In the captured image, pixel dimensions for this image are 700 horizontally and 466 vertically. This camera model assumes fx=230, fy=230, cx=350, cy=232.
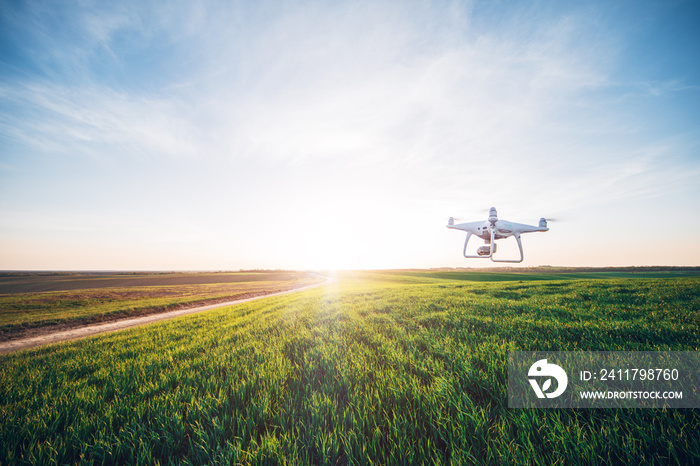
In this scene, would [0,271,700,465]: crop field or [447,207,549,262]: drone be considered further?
[447,207,549,262]: drone

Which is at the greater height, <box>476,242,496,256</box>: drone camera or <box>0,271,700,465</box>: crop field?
<box>476,242,496,256</box>: drone camera

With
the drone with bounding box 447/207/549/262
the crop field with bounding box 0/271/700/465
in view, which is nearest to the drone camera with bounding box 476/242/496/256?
the drone with bounding box 447/207/549/262

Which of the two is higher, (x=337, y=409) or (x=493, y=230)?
(x=493, y=230)

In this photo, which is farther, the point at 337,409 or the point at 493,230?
the point at 493,230

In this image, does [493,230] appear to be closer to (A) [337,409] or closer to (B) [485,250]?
(B) [485,250]

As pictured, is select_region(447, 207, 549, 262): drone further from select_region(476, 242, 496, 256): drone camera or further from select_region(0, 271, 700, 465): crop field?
select_region(0, 271, 700, 465): crop field

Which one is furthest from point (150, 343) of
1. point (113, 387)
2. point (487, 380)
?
point (487, 380)

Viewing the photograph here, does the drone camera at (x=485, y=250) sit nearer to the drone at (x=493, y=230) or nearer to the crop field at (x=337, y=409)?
the drone at (x=493, y=230)

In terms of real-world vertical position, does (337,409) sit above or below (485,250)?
below

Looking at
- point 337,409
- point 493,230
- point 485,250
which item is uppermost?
point 493,230

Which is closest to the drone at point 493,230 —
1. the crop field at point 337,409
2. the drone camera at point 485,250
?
the drone camera at point 485,250

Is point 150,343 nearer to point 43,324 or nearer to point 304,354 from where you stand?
point 304,354

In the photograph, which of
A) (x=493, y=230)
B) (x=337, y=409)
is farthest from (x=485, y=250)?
(x=337, y=409)

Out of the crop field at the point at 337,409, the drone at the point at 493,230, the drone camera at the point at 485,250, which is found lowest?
the crop field at the point at 337,409
